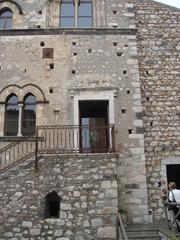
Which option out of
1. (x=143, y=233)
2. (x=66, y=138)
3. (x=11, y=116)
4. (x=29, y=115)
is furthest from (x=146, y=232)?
(x=11, y=116)

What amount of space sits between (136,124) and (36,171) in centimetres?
370

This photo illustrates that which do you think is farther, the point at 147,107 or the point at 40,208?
the point at 147,107

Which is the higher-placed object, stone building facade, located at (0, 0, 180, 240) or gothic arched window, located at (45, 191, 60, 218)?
stone building facade, located at (0, 0, 180, 240)

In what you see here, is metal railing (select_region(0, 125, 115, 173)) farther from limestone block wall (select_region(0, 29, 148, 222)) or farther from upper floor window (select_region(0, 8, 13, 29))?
upper floor window (select_region(0, 8, 13, 29))

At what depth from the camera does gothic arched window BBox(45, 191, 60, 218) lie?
9477 millimetres

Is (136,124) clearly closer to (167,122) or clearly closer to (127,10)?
(167,122)

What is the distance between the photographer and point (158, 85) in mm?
12328

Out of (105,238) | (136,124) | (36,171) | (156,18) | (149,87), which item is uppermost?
(156,18)

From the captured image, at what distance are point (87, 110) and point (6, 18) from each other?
181 inches

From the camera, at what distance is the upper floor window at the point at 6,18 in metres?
12.9

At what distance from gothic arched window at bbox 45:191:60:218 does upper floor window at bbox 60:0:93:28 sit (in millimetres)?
6457

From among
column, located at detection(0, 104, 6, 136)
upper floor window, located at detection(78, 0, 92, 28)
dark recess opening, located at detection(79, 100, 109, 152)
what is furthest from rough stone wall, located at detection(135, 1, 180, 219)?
column, located at detection(0, 104, 6, 136)

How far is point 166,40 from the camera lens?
12984mm

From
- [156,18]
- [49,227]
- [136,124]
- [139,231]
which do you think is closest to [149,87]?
[136,124]
